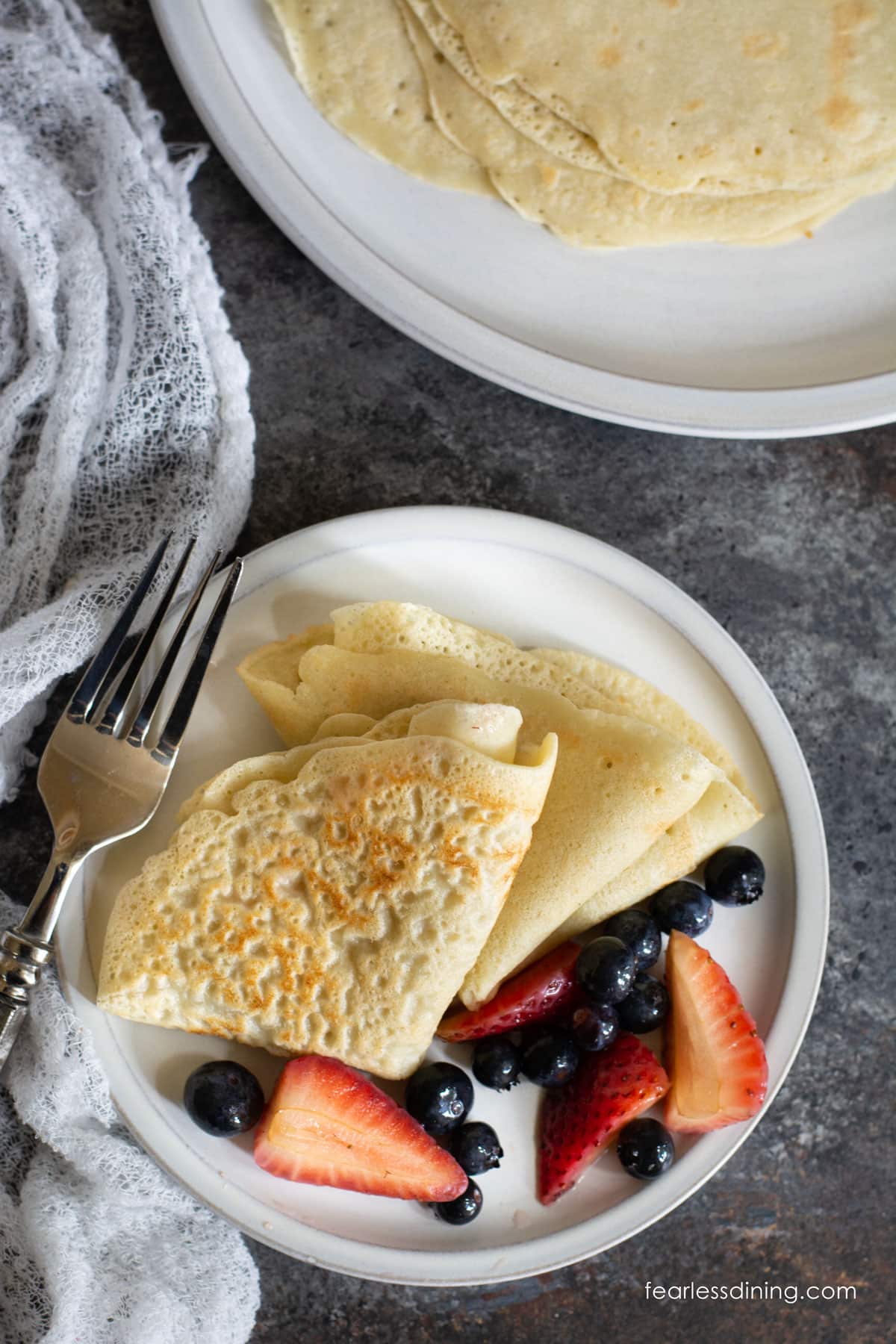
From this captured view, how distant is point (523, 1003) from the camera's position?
1.68 metres

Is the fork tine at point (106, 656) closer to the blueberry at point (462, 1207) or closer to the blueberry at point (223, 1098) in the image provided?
the blueberry at point (223, 1098)

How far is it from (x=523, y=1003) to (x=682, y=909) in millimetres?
295

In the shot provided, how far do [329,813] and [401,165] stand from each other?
1123 millimetres

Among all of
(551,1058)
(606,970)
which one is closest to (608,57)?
(606,970)

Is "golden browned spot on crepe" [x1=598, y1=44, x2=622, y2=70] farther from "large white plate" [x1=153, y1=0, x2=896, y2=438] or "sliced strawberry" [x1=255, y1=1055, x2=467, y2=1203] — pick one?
"sliced strawberry" [x1=255, y1=1055, x2=467, y2=1203]

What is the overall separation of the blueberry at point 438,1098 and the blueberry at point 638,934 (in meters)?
0.32

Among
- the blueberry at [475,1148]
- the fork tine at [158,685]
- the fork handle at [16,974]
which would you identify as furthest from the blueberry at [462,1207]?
the fork tine at [158,685]

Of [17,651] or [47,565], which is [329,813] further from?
[47,565]

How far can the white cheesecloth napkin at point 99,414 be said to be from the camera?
5.79ft

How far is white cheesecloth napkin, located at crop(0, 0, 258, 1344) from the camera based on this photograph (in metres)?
1.76

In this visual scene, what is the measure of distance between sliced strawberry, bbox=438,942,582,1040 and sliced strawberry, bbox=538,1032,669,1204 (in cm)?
10

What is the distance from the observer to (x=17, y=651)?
1.72m

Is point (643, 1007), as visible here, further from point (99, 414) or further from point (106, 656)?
point (99, 414)

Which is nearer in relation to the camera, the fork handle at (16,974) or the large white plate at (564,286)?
the fork handle at (16,974)
